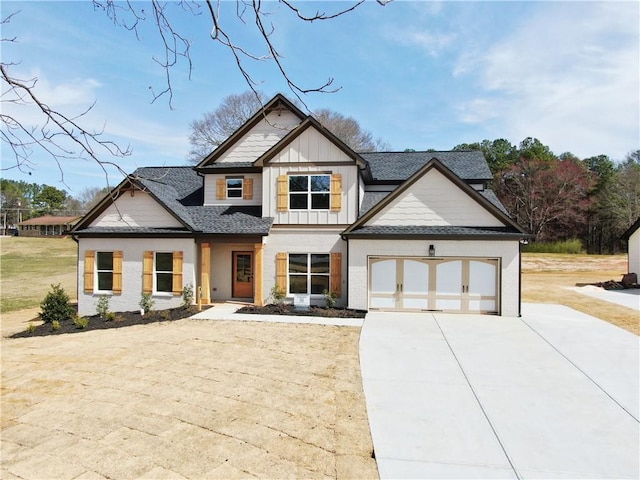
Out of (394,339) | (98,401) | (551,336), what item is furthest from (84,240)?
(551,336)

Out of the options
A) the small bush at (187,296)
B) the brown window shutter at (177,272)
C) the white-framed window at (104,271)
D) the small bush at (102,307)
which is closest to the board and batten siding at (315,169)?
the brown window shutter at (177,272)

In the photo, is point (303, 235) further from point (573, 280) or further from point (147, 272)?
point (573, 280)

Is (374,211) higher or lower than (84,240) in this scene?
higher

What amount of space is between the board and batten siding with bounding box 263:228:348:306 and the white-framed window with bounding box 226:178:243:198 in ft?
9.61

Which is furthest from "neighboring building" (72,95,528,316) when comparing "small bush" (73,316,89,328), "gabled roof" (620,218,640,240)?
"gabled roof" (620,218,640,240)

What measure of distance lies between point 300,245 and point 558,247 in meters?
35.3

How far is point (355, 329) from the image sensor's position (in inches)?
448

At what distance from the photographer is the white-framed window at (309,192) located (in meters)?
15.1

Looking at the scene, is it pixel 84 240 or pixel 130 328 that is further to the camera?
pixel 84 240

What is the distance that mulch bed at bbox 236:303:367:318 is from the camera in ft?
43.5

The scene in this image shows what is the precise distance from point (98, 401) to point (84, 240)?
10.7 metres

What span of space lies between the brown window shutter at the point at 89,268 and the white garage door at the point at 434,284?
36.6ft

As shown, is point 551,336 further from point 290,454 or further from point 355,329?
point 290,454

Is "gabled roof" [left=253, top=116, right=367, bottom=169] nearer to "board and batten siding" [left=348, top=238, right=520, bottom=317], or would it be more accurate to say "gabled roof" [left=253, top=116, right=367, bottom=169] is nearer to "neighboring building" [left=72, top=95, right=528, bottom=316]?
"neighboring building" [left=72, top=95, right=528, bottom=316]
